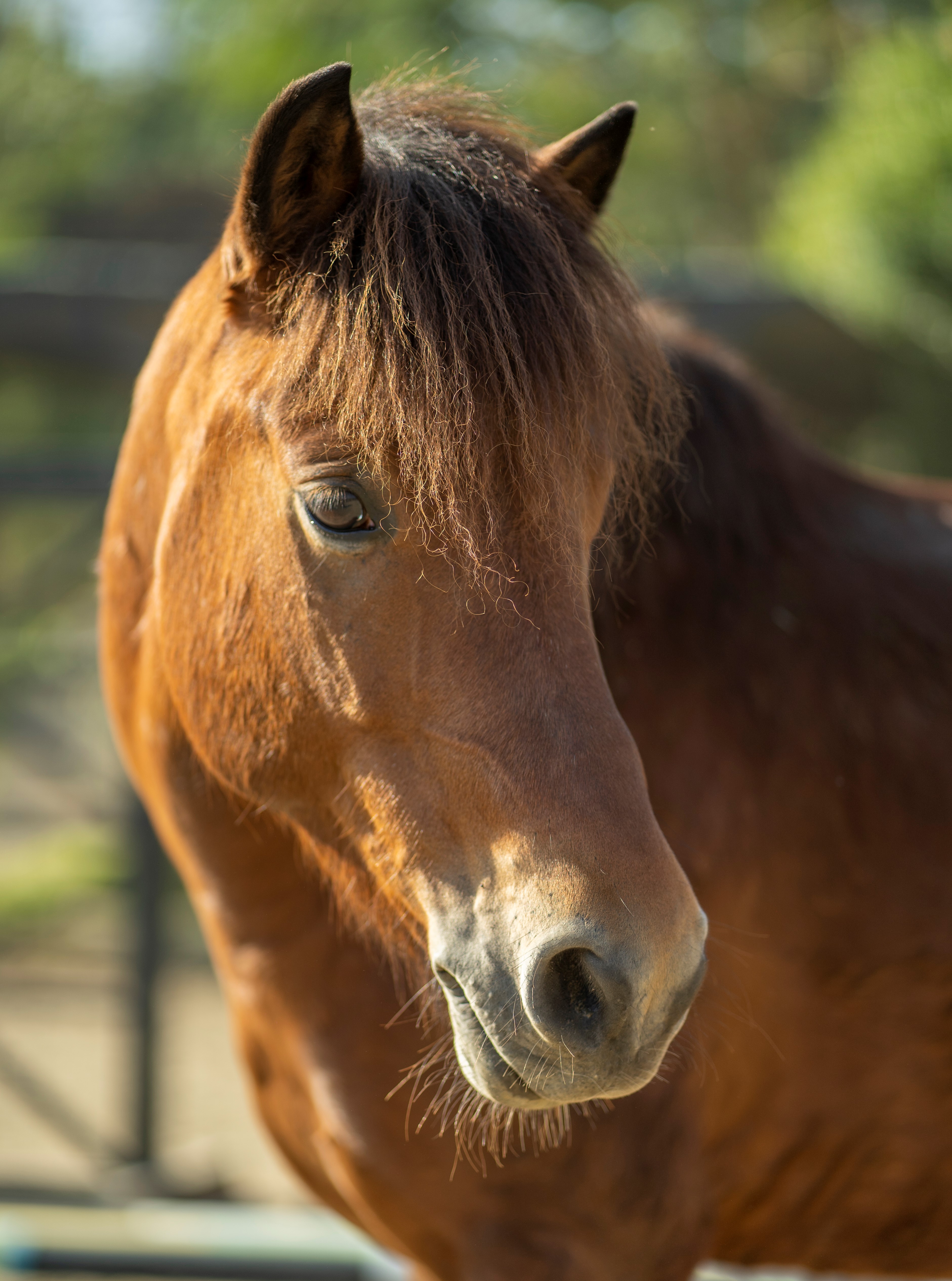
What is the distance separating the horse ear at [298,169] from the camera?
43.8 inches

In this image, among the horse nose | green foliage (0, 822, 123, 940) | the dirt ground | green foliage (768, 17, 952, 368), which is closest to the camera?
the horse nose

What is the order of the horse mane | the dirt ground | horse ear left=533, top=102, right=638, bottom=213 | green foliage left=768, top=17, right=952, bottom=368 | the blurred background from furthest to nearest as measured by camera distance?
the dirt ground, the blurred background, green foliage left=768, top=17, right=952, bottom=368, horse ear left=533, top=102, right=638, bottom=213, the horse mane

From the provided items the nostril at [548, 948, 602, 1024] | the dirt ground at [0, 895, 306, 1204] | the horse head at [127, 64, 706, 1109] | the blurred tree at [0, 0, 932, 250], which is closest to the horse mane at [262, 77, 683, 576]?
the horse head at [127, 64, 706, 1109]

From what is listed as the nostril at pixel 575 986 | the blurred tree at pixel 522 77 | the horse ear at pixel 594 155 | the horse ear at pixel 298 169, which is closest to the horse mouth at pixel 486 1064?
the nostril at pixel 575 986

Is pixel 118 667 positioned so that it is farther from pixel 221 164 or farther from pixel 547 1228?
pixel 221 164

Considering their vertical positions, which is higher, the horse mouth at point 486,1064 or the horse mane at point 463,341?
the horse mane at point 463,341

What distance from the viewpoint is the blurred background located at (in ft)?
12.7

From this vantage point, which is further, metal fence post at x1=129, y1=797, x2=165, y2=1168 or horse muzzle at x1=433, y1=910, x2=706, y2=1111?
metal fence post at x1=129, y1=797, x2=165, y2=1168

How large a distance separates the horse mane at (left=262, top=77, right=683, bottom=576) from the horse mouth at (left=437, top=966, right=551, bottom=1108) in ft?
1.51

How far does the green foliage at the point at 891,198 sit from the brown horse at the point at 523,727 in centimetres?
202

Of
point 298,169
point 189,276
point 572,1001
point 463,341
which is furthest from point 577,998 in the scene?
point 189,276

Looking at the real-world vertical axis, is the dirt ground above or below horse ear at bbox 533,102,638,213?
below

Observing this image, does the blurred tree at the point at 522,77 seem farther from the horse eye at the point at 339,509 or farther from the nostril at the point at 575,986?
the nostril at the point at 575,986

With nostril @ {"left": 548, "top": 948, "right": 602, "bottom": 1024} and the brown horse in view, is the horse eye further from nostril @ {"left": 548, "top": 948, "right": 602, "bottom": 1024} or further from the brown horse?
nostril @ {"left": 548, "top": 948, "right": 602, "bottom": 1024}
